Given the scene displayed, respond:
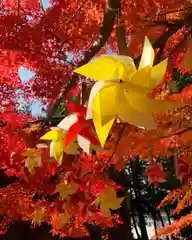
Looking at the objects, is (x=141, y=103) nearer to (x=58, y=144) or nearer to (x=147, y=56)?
(x=147, y=56)

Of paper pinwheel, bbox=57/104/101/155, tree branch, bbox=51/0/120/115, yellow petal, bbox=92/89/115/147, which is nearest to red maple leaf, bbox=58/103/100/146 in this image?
paper pinwheel, bbox=57/104/101/155

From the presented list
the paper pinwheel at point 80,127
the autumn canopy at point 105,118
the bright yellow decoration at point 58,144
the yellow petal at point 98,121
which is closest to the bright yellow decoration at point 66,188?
the autumn canopy at point 105,118

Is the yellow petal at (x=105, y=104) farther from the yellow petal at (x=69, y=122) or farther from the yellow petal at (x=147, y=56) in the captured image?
the yellow petal at (x=69, y=122)

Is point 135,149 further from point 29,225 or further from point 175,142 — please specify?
point 29,225

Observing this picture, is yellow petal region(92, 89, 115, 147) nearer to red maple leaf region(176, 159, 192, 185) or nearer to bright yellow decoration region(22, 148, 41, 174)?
bright yellow decoration region(22, 148, 41, 174)

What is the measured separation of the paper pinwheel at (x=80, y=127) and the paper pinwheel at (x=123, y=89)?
0.29m

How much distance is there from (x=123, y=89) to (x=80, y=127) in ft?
1.18

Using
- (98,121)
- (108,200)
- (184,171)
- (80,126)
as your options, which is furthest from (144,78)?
(184,171)

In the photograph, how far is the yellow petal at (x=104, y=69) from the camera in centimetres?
78

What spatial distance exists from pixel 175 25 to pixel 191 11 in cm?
8

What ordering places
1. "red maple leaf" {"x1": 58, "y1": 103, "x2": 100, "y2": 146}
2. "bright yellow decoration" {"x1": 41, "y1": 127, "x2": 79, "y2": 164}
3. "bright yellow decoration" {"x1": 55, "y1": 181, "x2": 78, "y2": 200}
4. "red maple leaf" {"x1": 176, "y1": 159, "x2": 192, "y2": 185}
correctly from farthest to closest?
"red maple leaf" {"x1": 176, "y1": 159, "x2": 192, "y2": 185} → "bright yellow decoration" {"x1": 55, "y1": 181, "x2": 78, "y2": 200} → "bright yellow decoration" {"x1": 41, "y1": 127, "x2": 79, "y2": 164} → "red maple leaf" {"x1": 58, "y1": 103, "x2": 100, "y2": 146}

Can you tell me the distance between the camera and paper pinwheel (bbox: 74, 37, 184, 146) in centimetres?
80

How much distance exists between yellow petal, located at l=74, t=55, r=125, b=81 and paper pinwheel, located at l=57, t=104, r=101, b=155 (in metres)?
0.32

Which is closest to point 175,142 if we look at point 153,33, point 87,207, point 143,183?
point 87,207
